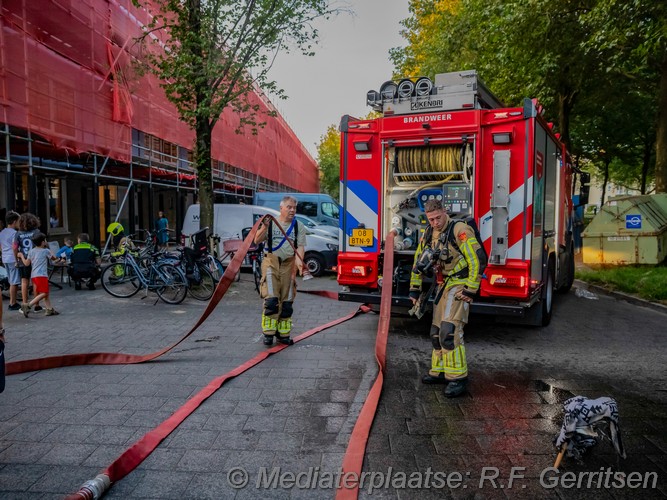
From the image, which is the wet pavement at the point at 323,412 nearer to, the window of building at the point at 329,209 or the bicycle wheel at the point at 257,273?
the bicycle wheel at the point at 257,273

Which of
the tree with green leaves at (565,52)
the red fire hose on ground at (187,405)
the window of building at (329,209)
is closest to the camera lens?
the red fire hose on ground at (187,405)

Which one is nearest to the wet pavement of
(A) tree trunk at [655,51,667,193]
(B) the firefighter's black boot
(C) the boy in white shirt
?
(B) the firefighter's black boot

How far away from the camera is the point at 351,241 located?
6.91m

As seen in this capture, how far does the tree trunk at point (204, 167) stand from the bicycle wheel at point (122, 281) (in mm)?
1947

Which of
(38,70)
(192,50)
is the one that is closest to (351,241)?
(192,50)

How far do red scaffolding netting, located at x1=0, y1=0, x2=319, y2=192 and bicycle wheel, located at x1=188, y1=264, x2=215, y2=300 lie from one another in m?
4.49

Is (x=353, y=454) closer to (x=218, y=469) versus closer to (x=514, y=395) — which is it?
(x=218, y=469)

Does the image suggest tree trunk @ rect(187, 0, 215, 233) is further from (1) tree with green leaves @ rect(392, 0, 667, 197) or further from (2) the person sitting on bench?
(1) tree with green leaves @ rect(392, 0, 667, 197)

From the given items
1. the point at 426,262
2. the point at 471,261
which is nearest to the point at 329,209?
the point at 426,262

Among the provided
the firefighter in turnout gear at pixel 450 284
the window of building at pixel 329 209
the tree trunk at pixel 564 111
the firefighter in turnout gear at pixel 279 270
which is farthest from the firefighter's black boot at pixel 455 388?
the tree trunk at pixel 564 111

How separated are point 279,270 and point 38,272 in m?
4.26

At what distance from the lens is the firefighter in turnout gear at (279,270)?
6.14 meters

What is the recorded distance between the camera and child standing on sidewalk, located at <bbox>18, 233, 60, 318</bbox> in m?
7.96

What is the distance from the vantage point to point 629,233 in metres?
13.5
